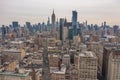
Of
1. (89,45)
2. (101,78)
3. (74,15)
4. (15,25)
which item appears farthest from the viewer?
(15,25)

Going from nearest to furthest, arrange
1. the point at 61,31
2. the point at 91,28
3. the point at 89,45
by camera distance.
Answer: the point at 89,45 < the point at 61,31 < the point at 91,28

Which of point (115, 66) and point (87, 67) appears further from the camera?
point (115, 66)

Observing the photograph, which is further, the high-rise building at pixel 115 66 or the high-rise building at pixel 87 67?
the high-rise building at pixel 115 66

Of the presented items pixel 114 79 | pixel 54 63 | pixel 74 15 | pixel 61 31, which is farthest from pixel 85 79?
pixel 74 15

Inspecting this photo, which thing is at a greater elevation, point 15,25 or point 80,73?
point 15,25

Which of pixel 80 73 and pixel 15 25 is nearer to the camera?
pixel 80 73

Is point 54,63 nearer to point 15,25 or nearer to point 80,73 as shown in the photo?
point 80,73

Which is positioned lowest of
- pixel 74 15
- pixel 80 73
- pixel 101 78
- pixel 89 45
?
pixel 101 78

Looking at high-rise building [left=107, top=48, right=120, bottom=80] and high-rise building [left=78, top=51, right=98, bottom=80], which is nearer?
high-rise building [left=78, top=51, right=98, bottom=80]
